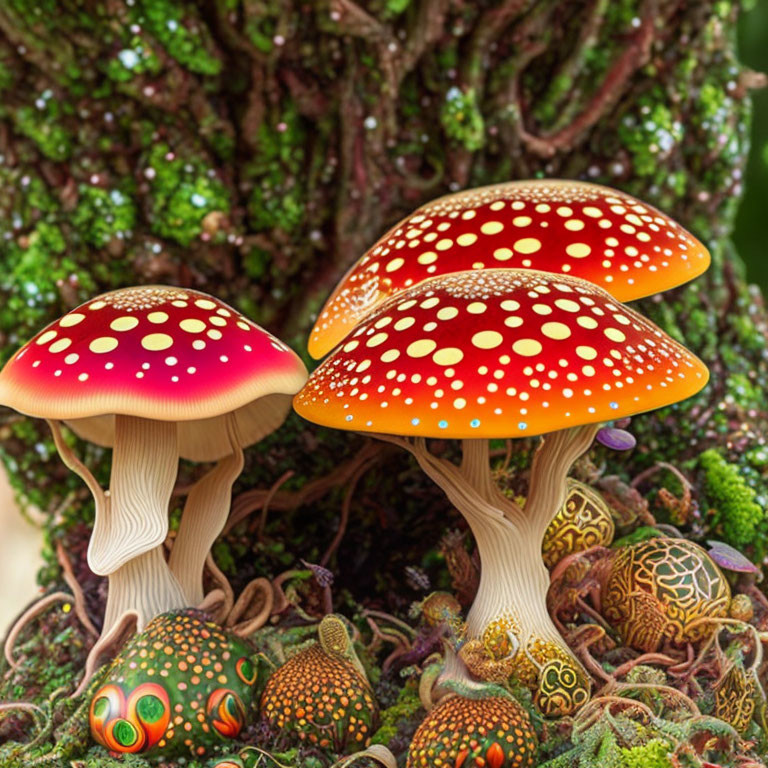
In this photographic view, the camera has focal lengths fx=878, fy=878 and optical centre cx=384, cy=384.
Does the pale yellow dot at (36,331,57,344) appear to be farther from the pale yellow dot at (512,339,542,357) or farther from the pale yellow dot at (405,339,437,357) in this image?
the pale yellow dot at (512,339,542,357)

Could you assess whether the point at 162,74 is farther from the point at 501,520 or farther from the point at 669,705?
the point at 669,705

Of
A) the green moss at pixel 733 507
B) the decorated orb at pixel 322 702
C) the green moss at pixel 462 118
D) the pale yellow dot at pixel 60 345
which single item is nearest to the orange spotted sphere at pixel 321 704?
the decorated orb at pixel 322 702

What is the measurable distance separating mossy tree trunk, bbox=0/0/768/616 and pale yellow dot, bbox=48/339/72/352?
66 centimetres

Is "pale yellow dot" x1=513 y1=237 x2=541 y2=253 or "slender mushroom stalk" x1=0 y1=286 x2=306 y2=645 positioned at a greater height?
"pale yellow dot" x1=513 y1=237 x2=541 y2=253

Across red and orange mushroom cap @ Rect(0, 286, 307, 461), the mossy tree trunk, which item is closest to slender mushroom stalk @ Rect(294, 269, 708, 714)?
red and orange mushroom cap @ Rect(0, 286, 307, 461)

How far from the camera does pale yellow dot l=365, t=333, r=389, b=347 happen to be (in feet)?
4.61

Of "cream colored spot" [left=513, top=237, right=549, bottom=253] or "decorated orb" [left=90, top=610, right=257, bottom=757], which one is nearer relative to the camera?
"decorated orb" [left=90, top=610, right=257, bottom=757]

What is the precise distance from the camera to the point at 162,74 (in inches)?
78.7

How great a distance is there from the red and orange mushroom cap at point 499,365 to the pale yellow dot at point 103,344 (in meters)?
0.32

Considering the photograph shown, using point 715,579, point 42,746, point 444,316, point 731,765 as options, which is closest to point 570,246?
point 444,316

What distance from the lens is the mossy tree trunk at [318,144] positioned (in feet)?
6.61

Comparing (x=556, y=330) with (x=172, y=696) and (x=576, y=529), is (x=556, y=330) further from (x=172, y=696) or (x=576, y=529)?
(x=172, y=696)

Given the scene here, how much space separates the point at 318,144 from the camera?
85.3 inches

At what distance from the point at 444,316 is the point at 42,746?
101cm
